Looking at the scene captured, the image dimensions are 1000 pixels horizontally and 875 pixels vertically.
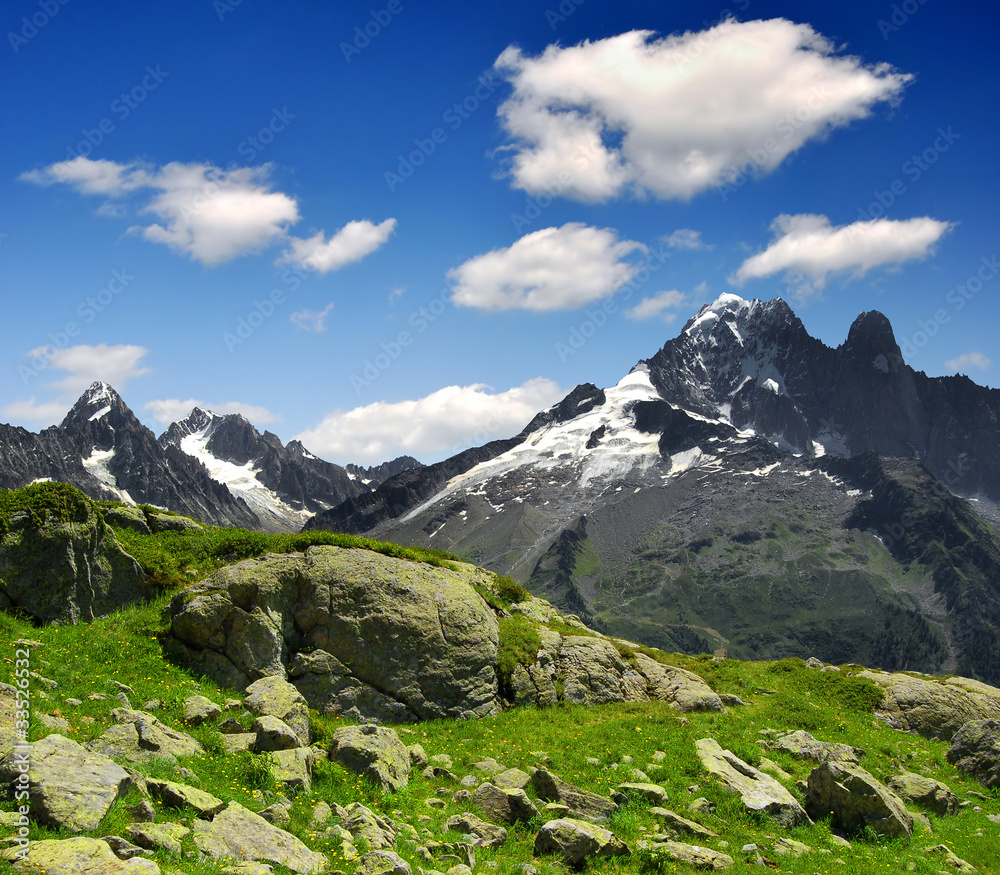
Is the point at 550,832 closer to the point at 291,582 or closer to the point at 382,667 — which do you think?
the point at 382,667

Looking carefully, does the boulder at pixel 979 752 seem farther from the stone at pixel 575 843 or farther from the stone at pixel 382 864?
the stone at pixel 382 864

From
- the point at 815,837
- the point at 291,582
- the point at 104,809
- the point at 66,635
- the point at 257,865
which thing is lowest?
the point at 815,837

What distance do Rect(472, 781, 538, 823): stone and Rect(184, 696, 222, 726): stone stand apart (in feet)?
26.3

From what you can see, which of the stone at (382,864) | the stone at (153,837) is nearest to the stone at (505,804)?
the stone at (382,864)

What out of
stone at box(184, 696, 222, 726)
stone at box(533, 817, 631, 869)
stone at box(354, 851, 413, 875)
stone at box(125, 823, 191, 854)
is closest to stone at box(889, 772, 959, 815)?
stone at box(533, 817, 631, 869)

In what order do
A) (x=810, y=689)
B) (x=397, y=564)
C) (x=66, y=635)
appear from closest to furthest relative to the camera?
(x=66, y=635)
(x=397, y=564)
(x=810, y=689)

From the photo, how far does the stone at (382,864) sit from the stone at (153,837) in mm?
3428

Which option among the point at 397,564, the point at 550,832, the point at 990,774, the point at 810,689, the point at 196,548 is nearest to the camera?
the point at 550,832

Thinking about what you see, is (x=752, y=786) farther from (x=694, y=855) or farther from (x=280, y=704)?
(x=280, y=704)

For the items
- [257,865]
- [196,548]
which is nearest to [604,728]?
[257,865]

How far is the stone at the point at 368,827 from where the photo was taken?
592 inches

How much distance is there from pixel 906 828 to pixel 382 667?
18611 millimetres

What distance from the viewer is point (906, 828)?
2000 centimetres

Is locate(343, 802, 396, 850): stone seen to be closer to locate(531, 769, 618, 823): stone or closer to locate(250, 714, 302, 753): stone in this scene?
locate(250, 714, 302, 753): stone
